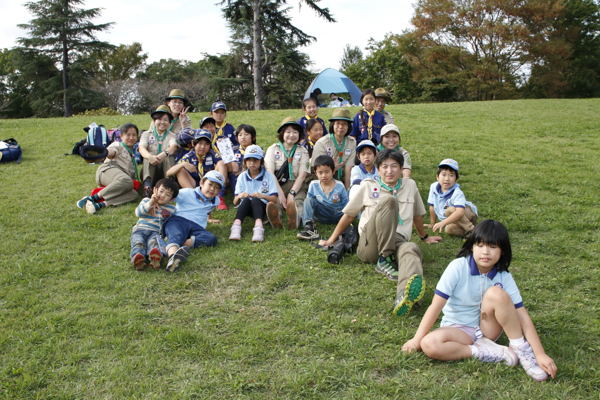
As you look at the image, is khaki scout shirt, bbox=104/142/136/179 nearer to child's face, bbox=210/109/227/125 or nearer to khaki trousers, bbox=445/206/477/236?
child's face, bbox=210/109/227/125

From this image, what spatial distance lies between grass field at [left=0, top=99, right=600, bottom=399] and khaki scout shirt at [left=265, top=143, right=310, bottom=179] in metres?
1.11

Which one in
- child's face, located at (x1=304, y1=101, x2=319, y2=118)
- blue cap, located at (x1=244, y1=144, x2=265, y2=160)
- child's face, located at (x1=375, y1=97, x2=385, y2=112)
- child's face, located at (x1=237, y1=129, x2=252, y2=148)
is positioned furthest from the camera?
child's face, located at (x1=375, y1=97, x2=385, y2=112)

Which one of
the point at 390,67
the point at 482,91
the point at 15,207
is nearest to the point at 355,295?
the point at 15,207

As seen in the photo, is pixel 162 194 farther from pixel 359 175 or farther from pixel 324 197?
pixel 359 175

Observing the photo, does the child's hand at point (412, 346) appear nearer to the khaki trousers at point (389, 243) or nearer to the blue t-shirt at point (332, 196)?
the khaki trousers at point (389, 243)

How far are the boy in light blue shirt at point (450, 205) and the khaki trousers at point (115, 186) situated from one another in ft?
15.2

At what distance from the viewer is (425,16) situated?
103 feet

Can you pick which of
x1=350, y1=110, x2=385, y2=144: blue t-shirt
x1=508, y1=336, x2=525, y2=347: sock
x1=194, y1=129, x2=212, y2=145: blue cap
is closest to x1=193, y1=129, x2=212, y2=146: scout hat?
x1=194, y1=129, x2=212, y2=145: blue cap

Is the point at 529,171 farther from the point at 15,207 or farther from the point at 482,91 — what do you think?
the point at 482,91

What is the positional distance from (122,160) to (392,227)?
15.7 ft

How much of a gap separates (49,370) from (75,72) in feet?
111

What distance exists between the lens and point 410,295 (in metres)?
3.37

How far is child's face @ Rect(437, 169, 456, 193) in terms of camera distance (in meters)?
5.36

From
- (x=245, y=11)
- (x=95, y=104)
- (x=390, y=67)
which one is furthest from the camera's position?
(x=390, y=67)
